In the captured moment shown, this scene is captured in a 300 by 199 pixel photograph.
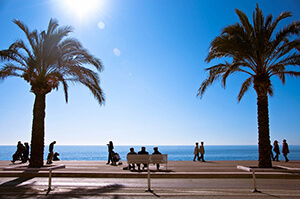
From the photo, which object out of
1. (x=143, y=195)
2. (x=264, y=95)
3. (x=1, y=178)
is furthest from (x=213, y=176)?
(x=1, y=178)

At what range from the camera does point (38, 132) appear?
1560 cm

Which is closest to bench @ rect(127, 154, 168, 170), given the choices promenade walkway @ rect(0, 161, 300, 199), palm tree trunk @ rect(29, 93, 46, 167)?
promenade walkway @ rect(0, 161, 300, 199)

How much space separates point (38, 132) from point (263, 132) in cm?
1232

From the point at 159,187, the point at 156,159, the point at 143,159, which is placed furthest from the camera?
the point at 156,159

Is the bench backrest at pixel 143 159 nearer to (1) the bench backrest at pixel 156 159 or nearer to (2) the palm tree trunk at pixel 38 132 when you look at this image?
(1) the bench backrest at pixel 156 159

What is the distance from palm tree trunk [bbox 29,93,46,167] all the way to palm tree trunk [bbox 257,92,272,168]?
11846mm

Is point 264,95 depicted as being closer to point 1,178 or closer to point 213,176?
point 213,176

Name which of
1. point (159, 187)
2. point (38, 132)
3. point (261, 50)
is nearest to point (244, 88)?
point (261, 50)

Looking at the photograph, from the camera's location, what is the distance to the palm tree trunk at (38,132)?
15.3 meters

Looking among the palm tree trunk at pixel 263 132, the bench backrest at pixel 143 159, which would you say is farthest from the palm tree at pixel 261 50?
the bench backrest at pixel 143 159

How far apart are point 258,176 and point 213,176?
1.96m

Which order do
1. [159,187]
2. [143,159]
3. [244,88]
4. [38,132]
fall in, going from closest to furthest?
1. [159,187]
2. [143,159]
3. [38,132]
4. [244,88]

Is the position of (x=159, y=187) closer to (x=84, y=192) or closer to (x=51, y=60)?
(x=84, y=192)

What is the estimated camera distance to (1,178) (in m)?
12.2
